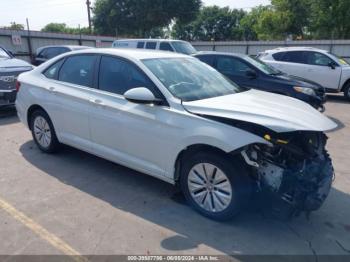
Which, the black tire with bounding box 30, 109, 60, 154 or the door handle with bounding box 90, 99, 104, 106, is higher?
the door handle with bounding box 90, 99, 104, 106

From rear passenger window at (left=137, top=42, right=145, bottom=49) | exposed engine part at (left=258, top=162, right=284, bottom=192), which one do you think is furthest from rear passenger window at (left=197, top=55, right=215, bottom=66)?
exposed engine part at (left=258, top=162, right=284, bottom=192)

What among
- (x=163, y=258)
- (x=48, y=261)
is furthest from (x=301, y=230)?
(x=48, y=261)

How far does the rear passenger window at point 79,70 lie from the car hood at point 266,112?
5.62 feet

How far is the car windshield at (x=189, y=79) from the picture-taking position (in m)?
4.02

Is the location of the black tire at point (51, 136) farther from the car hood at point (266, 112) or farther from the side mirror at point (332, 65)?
the side mirror at point (332, 65)

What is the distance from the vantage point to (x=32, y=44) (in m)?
19.6

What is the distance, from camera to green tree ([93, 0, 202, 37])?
125 ft

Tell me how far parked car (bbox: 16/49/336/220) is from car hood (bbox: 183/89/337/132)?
0.04 ft

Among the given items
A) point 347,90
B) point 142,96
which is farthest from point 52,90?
point 347,90

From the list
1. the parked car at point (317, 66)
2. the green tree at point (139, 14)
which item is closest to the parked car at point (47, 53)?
the parked car at point (317, 66)

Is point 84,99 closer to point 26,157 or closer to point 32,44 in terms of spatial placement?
point 26,157

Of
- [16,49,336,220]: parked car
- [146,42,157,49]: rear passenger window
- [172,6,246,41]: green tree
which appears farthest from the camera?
[172,6,246,41]: green tree

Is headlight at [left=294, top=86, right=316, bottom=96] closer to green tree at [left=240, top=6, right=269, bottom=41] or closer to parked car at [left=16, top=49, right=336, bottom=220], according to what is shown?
parked car at [left=16, top=49, right=336, bottom=220]

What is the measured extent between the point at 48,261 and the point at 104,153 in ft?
5.85
